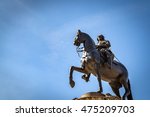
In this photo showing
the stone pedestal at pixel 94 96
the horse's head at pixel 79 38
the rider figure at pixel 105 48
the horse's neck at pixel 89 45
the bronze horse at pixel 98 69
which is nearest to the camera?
the stone pedestal at pixel 94 96

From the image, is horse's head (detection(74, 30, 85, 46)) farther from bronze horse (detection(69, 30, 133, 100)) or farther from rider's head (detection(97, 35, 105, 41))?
rider's head (detection(97, 35, 105, 41))

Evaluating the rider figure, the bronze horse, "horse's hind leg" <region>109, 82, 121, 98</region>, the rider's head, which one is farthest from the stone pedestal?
the rider's head

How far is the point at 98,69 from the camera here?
18312 millimetres

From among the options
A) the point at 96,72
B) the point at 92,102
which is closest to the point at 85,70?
the point at 96,72

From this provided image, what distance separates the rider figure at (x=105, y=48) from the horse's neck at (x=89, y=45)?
582mm

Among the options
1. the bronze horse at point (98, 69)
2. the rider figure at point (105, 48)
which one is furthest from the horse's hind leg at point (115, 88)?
the rider figure at point (105, 48)

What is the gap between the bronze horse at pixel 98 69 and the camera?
18266 millimetres

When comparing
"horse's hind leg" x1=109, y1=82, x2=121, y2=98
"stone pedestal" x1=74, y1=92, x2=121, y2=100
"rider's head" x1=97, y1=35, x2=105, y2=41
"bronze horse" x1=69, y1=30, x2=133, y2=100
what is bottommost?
"stone pedestal" x1=74, y1=92, x2=121, y2=100

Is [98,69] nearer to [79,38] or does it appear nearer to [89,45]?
[89,45]

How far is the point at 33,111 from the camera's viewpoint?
14.4 metres

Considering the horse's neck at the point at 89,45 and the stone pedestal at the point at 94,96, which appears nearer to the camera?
the stone pedestal at the point at 94,96

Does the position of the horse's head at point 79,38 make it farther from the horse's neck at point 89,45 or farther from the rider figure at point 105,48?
the rider figure at point 105,48

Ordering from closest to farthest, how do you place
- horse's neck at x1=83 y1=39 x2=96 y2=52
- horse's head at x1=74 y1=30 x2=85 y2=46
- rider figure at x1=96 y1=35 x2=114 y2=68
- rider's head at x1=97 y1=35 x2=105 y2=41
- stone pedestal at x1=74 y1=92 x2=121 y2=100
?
1. stone pedestal at x1=74 y1=92 x2=121 y2=100
2. horse's neck at x1=83 y1=39 x2=96 y2=52
3. horse's head at x1=74 y1=30 x2=85 y2=46
4. rider figure at x1=96 y1=35 x2=114 y2=68
5. rider's head at x1=97 y1=35 x2=105 y2=41

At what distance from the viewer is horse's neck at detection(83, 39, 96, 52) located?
18.4 meters
